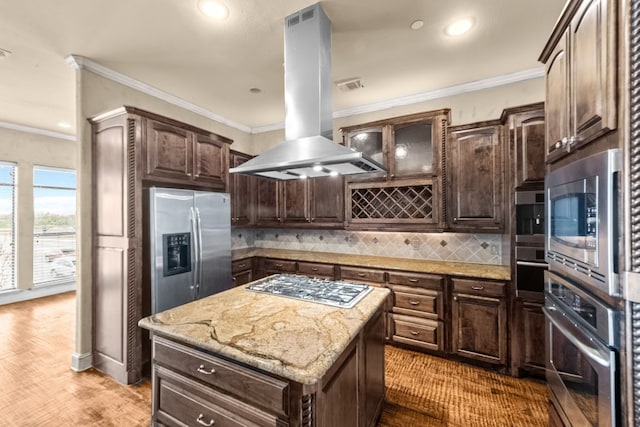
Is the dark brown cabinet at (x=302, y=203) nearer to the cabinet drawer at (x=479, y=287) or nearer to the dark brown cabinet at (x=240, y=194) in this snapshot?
the dark brown cabinet at (x=240, y=194)

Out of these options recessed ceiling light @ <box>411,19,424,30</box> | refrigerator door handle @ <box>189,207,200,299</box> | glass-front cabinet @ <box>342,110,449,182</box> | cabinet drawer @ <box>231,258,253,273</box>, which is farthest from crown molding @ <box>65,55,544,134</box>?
cabinet drawer @ <box>231,258,253,273</box>

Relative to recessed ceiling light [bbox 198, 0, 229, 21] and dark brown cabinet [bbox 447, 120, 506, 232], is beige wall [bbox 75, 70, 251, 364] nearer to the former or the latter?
recessed ceiling light [bbox 198, 0, 229, 21]

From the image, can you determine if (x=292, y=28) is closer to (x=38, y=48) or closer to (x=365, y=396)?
(x=38, y=48)

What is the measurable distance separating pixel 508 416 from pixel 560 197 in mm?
1749

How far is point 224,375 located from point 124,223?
1941 millimetres

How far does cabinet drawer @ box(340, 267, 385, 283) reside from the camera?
10.4ft

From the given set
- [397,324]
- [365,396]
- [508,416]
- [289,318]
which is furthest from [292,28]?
[508,416]

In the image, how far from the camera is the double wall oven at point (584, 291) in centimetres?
99

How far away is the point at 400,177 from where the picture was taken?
3.27 m

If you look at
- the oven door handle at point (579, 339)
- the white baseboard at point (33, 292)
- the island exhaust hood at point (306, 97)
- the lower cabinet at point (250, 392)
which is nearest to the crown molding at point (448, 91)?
the island exhaust hood at point (306, 97)

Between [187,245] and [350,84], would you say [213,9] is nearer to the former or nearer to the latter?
[350,84]

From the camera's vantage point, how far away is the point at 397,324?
305cm

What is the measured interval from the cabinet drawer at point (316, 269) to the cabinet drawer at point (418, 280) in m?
0.74

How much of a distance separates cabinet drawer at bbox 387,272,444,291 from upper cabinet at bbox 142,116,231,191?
2346mm
